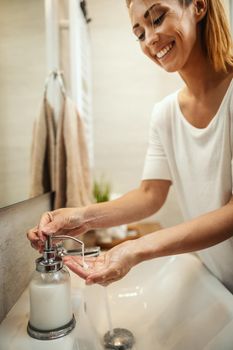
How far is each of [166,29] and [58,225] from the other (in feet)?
1.60

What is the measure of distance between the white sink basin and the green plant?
60 centimetres

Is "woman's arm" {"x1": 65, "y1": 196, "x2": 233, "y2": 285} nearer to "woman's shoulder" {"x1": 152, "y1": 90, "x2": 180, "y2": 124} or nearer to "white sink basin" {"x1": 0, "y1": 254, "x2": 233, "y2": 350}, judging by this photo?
"white sink basin" {"x1": 0, "y1": 254, "x2": 233, "y2": 350}

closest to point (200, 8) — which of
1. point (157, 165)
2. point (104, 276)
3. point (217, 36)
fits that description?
point (217, 36)

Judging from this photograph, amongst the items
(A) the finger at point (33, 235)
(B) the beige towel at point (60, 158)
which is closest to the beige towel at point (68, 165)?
(B) the beige towel at point (60, 158)

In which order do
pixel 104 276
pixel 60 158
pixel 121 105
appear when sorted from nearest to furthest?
pixel 104 276, pixel 60 158, pixel 121 105

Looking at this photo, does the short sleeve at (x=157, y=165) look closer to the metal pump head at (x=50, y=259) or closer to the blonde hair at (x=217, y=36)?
the blonde hair at (x=217, y=36)

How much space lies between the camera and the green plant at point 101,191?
4.44 feet

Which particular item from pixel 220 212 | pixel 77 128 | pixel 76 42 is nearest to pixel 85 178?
pixel 77 128

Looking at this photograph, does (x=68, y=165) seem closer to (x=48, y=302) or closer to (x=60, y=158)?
(x=60, y=158)

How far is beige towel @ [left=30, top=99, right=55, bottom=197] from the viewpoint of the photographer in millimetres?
781

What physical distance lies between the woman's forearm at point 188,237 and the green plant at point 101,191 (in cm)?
84

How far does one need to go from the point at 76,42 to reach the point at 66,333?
1070 mm

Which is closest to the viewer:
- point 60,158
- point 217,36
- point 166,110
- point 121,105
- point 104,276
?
point 104,276

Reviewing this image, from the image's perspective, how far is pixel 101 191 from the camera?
56.2 inches
